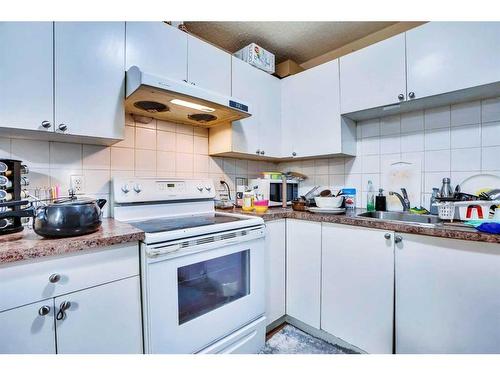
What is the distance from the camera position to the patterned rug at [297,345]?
146 cm

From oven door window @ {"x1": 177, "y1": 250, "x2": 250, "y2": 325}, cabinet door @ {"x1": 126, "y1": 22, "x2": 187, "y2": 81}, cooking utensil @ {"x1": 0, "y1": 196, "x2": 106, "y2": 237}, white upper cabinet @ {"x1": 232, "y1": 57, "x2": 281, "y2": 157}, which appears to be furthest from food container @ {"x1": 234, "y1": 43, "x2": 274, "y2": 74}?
cooking utensil @ {"x1": 0, "y1": 196, "x2": 106, "y2": 237}

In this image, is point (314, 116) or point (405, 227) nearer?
point (405, 227)

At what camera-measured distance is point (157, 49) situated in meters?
1.43

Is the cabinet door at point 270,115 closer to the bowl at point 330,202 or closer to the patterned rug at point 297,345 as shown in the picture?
the bowl at point 330,202

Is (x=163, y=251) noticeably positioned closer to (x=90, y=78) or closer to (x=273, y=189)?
(x=90, y=78)

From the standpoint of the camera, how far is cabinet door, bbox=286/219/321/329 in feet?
5.13

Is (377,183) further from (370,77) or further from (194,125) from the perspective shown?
(194,125)

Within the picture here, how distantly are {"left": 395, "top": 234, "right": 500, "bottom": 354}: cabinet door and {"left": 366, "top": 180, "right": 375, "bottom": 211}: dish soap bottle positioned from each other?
63cm

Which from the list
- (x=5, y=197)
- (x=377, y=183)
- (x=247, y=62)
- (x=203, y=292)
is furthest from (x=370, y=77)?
(x=5, y=197)

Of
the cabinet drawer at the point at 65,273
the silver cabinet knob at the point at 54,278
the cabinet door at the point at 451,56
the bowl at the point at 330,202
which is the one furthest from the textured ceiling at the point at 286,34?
the silver cabinet knob at the point at 54,278

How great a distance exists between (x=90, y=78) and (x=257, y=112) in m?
1.16

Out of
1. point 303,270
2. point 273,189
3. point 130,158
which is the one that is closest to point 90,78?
point 130,158

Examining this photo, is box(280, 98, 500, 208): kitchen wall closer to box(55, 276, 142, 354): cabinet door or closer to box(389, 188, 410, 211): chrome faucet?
box(389, 188, 410, 211): chrome faucet

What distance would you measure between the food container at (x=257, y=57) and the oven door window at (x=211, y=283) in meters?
1.52
